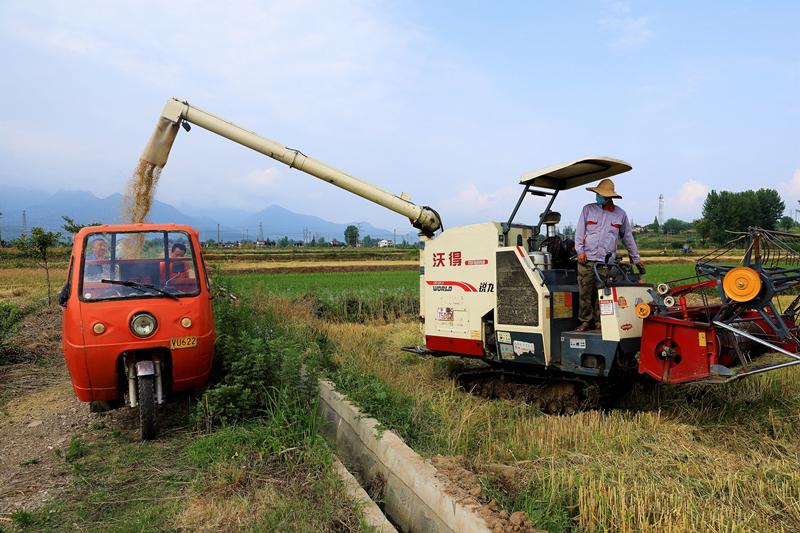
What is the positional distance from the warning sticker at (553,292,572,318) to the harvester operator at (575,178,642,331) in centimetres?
13

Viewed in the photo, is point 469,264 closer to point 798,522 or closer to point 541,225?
point 541,225

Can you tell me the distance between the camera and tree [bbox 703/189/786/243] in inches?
2549

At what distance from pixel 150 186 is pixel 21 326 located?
648cm

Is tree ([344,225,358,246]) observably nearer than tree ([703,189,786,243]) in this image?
No

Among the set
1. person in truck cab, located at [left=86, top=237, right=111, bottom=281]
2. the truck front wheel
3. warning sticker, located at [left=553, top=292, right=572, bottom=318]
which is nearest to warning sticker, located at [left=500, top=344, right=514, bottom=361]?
warning sticker, located at [left=553, top=292, right=572, bottom=318]

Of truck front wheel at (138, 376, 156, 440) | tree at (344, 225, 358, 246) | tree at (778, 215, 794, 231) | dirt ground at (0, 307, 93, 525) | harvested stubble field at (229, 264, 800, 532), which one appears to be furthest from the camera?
tree at (344, 225, 358, 246)

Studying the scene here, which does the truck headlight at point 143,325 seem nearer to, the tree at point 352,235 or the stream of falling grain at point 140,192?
the stream of falling grain at point 140,192

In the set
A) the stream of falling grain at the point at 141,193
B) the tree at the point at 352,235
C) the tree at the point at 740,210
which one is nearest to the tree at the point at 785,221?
the tree at the point at 740,210

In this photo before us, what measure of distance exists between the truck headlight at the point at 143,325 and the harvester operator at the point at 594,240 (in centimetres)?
452

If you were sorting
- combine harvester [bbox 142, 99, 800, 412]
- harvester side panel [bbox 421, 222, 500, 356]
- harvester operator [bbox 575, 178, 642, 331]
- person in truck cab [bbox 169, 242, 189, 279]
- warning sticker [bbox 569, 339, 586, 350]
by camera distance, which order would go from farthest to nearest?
harvester side panel [bbox 421, 222, 500, 356] < harvester operator [bbox 575, 178, 642, 331] < warning sticker [bbox 569, 339, 586, 350] < person in truck cab [bbox 169, 242, 189, 279] < combine harvester [bbox 142, 99, 800, 412]

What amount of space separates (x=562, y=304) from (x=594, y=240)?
81cm

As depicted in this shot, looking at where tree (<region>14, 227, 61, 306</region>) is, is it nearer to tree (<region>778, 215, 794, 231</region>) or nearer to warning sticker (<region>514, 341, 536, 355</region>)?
warning sticker (<region>514, 341, 536, 355</region>)

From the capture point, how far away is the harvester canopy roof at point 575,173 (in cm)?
655

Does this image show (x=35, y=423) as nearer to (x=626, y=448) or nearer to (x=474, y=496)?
(x=474, y=496)
